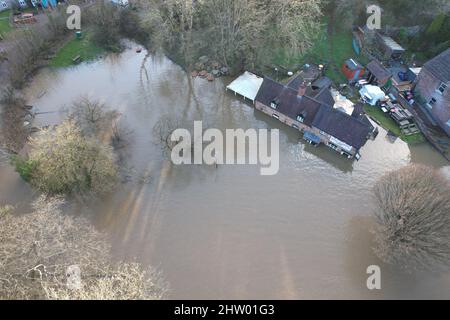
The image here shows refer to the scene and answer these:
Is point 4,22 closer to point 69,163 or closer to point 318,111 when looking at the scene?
point 69,163

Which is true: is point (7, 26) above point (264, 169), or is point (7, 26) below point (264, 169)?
above

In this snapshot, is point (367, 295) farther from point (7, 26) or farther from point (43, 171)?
point (7, 26)

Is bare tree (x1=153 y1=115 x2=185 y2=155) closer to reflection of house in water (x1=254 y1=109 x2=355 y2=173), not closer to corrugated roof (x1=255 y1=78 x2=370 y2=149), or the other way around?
reflection of house in water (x1=254 y1=109 x2=355 y2=173)

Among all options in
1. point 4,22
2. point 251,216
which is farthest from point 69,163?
point 4,22

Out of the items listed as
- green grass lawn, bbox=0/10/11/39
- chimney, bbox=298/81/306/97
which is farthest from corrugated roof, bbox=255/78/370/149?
green grass lawn, bbox=0/10/11/39

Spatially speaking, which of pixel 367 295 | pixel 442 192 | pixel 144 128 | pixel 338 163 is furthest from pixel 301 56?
pixel 367 295

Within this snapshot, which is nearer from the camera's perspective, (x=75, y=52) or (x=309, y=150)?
(x=309, y=150)
